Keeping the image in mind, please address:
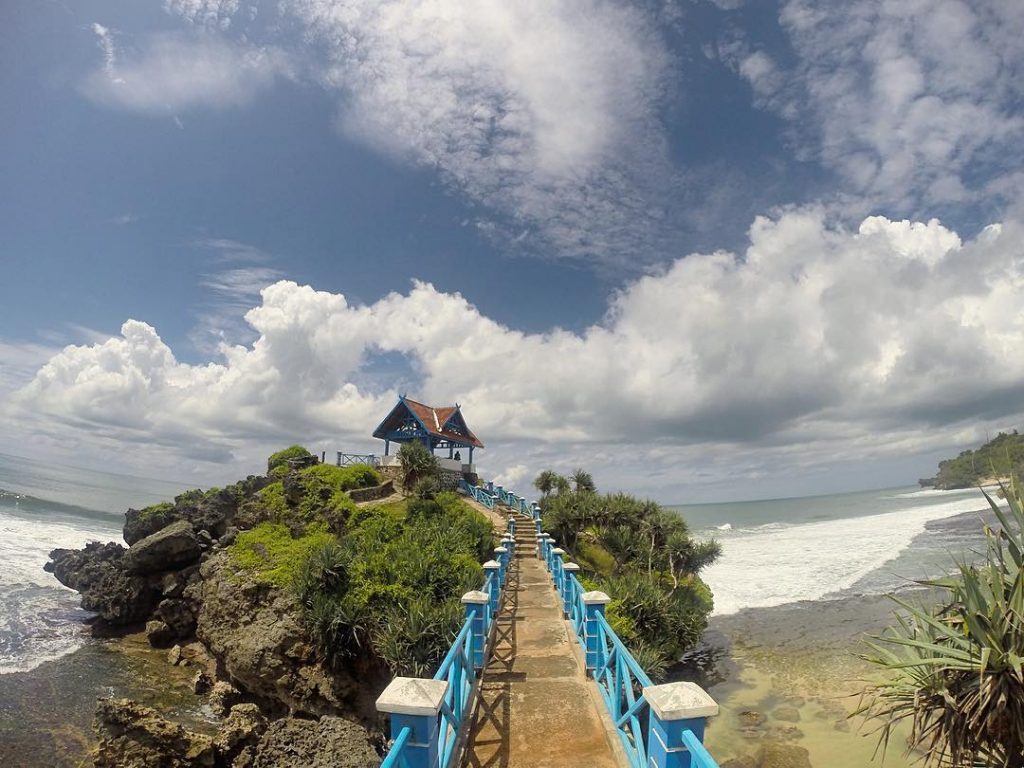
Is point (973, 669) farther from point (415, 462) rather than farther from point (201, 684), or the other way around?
point (415, 462)

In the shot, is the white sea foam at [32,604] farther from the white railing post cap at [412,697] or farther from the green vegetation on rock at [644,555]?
the white railing post cap at [412,697]

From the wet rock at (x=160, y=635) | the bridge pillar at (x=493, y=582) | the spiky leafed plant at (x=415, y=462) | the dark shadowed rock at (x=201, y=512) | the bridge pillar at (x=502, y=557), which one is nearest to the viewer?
the bridge pillar at (x=493, y=582)

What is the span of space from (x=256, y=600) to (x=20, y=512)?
53.8 meters

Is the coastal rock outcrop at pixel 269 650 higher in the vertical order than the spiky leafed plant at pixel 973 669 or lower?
lower

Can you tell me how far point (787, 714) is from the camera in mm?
14641

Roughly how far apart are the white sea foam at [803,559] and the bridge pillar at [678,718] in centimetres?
2672

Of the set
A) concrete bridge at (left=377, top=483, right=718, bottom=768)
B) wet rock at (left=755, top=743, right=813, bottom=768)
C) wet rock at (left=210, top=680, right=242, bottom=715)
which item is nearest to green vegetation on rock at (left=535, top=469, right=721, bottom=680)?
wet rock at (left=755, top=743, right=813, bottom=768)

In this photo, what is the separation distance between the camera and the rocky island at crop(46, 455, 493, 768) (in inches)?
393

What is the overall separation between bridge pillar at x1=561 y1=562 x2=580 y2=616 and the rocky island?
237 cm

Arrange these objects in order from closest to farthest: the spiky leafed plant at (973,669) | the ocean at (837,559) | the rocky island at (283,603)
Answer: the spiky leafed plant at (973,669) → the rocky island at (283,603) → the ocean at (837,559)

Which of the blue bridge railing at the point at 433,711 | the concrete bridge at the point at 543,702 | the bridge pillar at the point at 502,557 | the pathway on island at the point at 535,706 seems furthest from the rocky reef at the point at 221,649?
the bridge pillar at the point at 502,557

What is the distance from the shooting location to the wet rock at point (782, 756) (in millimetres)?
12094

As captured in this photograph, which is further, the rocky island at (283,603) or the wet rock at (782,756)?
the wet rock at (782,756)

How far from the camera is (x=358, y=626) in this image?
13.6m
